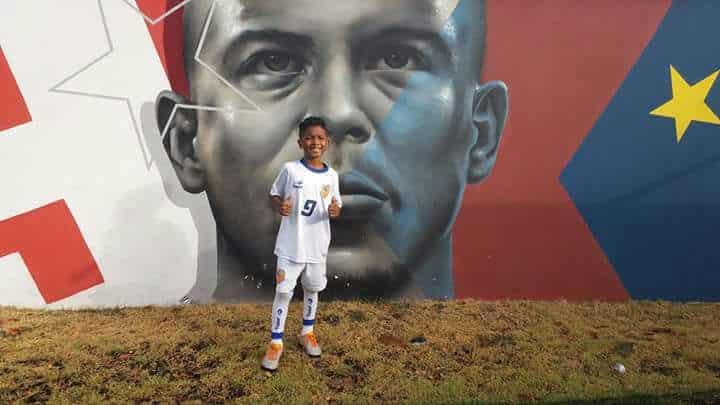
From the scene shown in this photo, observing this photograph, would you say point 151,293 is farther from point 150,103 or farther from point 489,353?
point 489,353

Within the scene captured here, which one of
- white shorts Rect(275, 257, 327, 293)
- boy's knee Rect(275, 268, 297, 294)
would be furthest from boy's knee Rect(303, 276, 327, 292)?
boy's knee Rect(275, 268, 297, 294)

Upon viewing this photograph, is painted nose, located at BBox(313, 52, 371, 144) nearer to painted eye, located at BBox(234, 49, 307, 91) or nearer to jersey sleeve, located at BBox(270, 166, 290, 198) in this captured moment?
painted eye, located at BBox(234, 49, 307, 91)

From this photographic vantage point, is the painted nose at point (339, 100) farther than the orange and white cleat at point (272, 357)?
Yes

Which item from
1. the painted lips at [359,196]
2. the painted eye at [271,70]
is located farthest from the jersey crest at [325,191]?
the painted eye at [271,70]

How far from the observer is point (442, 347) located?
2.72 meters

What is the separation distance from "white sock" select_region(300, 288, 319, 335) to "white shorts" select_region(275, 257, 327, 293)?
8 cm

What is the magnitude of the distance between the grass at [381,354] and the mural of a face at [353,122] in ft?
1.32

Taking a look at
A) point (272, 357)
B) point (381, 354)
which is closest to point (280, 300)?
point (272, 357)

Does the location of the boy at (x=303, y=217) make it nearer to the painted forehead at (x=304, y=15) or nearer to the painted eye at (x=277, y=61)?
the painted eye at (x=277, y=61)

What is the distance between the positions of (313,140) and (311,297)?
92 centimetres

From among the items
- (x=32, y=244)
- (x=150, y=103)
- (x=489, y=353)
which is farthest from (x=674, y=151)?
(x=32, y=244)

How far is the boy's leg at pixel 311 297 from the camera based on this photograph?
245 centimetres

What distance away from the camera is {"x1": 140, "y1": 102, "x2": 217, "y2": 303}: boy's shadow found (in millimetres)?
3451

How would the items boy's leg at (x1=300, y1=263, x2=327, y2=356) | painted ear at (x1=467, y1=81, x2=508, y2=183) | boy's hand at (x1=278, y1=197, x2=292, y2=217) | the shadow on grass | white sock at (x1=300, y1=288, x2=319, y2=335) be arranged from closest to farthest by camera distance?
the shadow on grass
boy's hand at (x1=278, y1=197, x2=292, y2=217)
boy's leg at (x1=300, y1=263, x2=327, y2=356)
white sock at (x1=300, y1=288, x2=319, y2=335)
painted ear at (x1=467, y1=81, x2=508, y2=183)
